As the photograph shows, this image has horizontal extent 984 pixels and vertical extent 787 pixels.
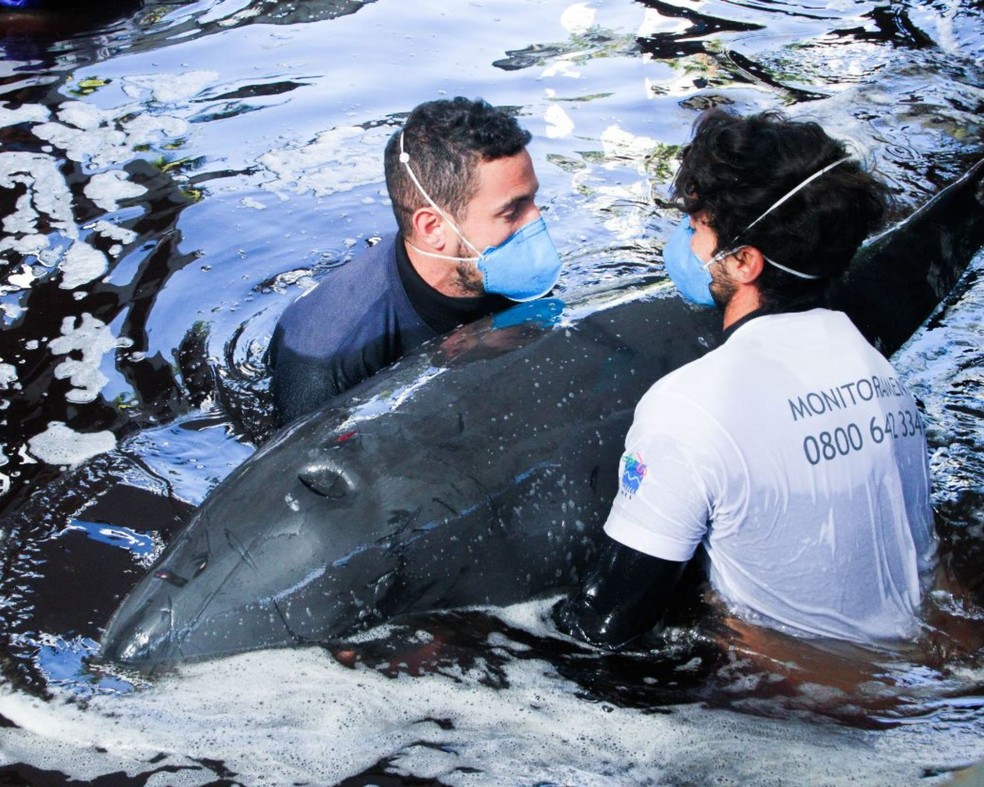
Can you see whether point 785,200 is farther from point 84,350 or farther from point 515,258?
point 84,350

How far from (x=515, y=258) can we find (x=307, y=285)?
7.24ft

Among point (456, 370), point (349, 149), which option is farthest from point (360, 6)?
point (456, 370)

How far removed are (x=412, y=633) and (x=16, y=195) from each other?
4727mm

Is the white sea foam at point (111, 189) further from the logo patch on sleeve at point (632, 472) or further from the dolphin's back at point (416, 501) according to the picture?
the logo patch on sleeve at point (632, 472)

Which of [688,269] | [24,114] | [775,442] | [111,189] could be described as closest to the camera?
[775,442]

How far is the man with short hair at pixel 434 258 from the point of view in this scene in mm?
4191

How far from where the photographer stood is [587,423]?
12.0 ft

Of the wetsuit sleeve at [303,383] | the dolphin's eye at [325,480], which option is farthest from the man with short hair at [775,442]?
the wetsuit sleeve at [303,383]

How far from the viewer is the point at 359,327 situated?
428 cm

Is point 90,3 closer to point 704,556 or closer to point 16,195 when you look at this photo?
point 16,195

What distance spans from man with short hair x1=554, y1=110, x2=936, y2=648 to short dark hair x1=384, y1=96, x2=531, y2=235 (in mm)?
969

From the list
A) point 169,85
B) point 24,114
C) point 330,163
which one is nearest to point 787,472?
point 330,163

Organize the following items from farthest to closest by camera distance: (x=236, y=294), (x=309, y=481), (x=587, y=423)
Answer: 1. (x=236, y=294)
2. (x=587, y=423)
3. (x=309, y=481)

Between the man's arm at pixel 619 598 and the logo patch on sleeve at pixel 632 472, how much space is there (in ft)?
0.56
